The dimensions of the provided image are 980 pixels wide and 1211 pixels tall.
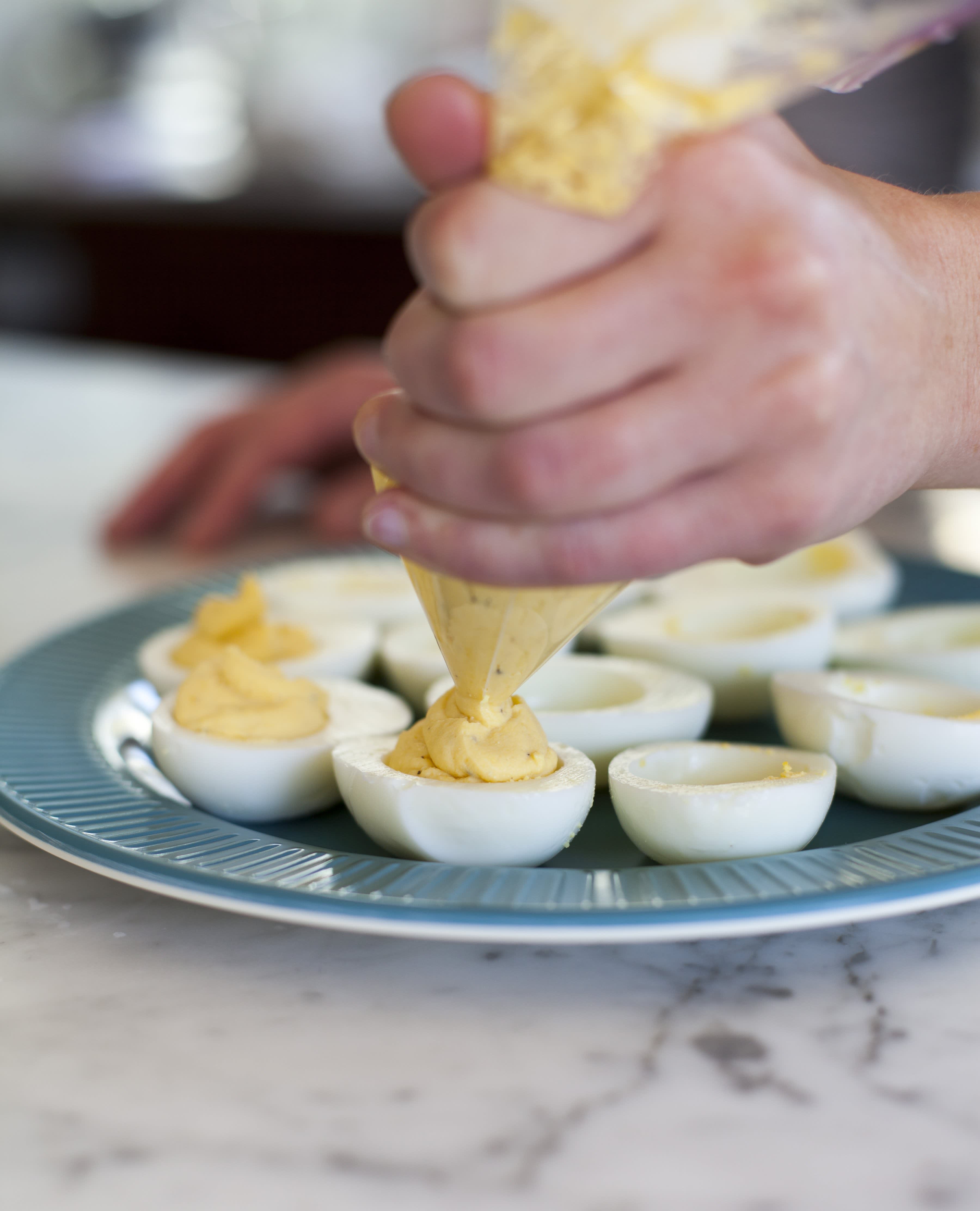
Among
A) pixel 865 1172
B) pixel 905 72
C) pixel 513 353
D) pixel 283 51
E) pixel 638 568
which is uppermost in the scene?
pixel 283 51

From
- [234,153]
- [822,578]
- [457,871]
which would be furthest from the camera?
[234,153]

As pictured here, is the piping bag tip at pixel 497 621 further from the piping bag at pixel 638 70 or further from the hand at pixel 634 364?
the piping bag at pixel 638 70

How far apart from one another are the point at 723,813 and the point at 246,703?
0.40 metres

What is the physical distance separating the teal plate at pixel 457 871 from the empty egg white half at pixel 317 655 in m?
0.14

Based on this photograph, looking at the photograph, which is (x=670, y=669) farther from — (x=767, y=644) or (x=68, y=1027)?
(x=68, y=1027)

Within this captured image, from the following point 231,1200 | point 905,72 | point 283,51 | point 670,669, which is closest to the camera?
point 231,1200

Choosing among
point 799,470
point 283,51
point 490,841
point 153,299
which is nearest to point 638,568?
point 799,470

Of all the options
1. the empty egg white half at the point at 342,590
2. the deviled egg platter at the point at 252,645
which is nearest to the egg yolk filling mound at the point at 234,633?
the deviled egg platter at the point at 252,645

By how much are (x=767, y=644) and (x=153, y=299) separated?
4.05 m

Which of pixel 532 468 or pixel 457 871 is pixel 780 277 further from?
pixel 457 871

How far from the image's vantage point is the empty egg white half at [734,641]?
116 centimetres

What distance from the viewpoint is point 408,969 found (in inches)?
29.9

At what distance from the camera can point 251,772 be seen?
94cm

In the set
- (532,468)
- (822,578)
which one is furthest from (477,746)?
(822,578)
